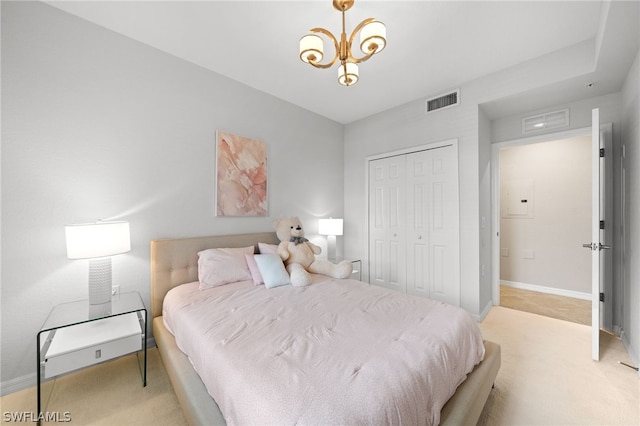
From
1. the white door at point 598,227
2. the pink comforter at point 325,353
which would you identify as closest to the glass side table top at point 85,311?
the pink comforter at point 325,353

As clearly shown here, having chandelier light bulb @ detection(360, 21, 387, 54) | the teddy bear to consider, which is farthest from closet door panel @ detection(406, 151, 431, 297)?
chandelier light bulb @ detection(360, 21, 387, 54)

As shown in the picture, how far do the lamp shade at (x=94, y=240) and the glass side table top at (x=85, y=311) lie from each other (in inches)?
15.6

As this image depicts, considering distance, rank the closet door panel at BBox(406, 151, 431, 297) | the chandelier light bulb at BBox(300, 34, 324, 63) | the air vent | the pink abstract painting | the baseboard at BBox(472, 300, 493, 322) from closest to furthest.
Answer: the chandelier light bulb at BBox(300, 34, 324, 63)
the pink abstract painting
the baseboard at BBox(472, 300, 493, 322)
the air vent
the closet door panel at BBox(406, 151, 431, 297)

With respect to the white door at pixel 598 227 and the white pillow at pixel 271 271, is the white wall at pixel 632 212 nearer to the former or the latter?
the white door at pixel 598 227

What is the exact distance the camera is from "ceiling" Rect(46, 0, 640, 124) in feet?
6.06

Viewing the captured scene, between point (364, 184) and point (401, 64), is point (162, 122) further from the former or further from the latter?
point (364, 184)

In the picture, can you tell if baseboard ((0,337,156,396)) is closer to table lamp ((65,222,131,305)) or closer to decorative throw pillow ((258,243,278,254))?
table lamp ((65,222,131,305))

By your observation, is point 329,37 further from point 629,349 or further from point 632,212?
point 629,349

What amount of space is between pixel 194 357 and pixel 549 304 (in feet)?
14.4

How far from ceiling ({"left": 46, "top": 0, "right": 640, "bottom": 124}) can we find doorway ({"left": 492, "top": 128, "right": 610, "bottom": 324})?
1224 millimetres

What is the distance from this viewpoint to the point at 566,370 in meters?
1.96

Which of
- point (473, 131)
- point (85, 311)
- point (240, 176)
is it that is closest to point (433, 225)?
point (473, 131)

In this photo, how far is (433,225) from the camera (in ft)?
10.5

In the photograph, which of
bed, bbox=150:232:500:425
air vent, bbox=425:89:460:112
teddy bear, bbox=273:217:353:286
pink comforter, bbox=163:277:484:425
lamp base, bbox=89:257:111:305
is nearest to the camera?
pink comforter, bbox=163:277:484:425
